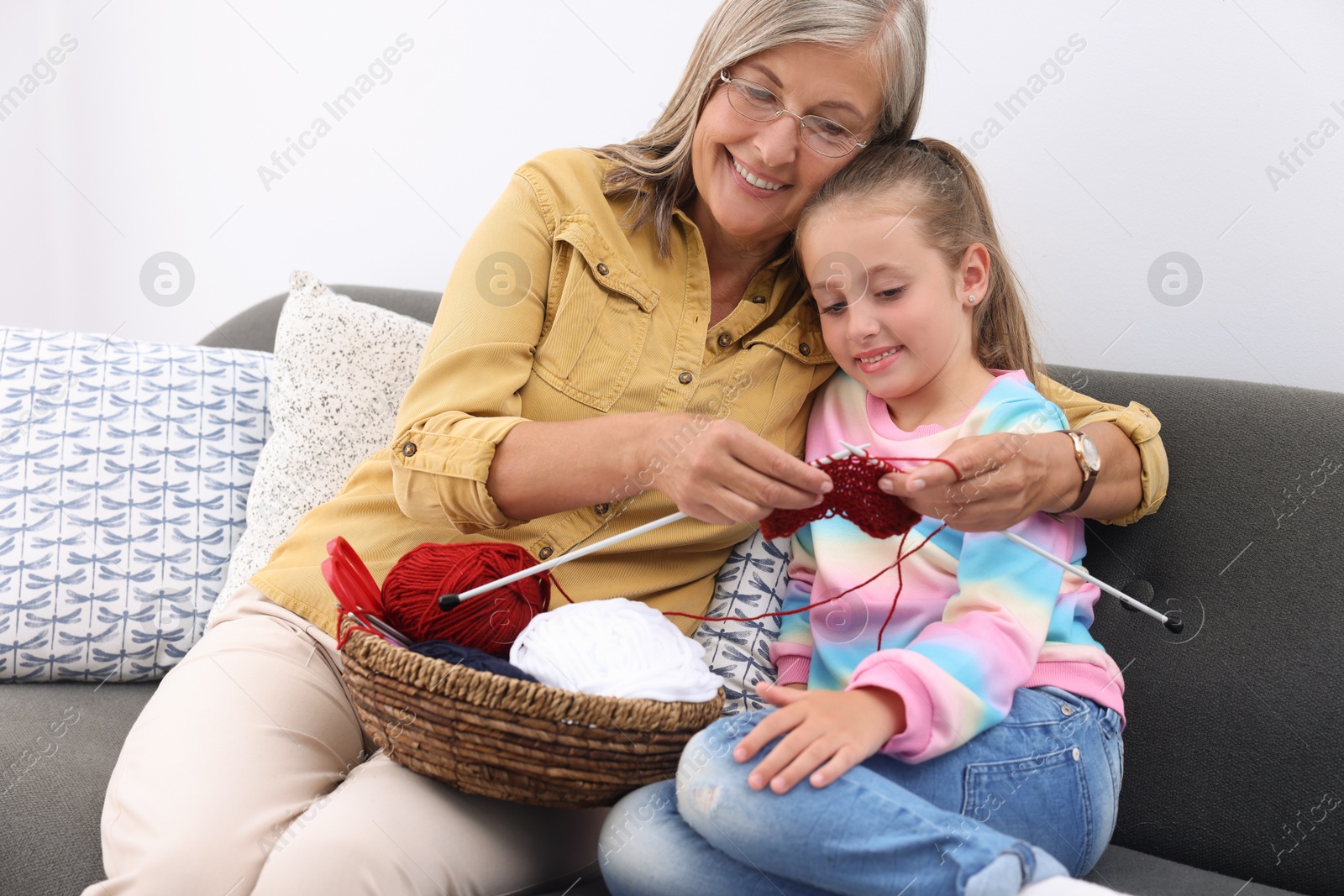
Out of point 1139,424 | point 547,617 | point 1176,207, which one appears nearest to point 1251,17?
point 1176,207

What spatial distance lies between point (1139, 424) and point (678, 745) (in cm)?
65

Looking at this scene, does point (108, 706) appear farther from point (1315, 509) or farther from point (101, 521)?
point (1315, 509)

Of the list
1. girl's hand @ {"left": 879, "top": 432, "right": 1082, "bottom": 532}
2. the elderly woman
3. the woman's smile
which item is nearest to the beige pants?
the elderly woman

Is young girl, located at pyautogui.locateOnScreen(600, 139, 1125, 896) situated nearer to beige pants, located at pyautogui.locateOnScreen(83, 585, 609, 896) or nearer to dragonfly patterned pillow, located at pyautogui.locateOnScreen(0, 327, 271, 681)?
beige pants, located at pyautogui.locateOnScreen(83, 585, 609, 896)

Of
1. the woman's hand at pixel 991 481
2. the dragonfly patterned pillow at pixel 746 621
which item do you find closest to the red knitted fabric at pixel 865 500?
the woman's hand at pixel 991 481

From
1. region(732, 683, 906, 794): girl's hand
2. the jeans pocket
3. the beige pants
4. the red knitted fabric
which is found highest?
the red knitted fabric

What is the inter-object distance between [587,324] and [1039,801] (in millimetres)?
694

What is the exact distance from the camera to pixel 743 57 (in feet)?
3.64

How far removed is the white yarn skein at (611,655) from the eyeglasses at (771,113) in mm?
571

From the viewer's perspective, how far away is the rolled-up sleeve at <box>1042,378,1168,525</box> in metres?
1.14

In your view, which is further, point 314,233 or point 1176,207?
point 314,233

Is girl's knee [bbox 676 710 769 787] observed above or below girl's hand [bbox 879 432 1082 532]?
below

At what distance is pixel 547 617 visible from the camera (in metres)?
0.94

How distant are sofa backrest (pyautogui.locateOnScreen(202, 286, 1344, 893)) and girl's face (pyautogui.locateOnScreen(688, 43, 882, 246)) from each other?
20.5 inches
